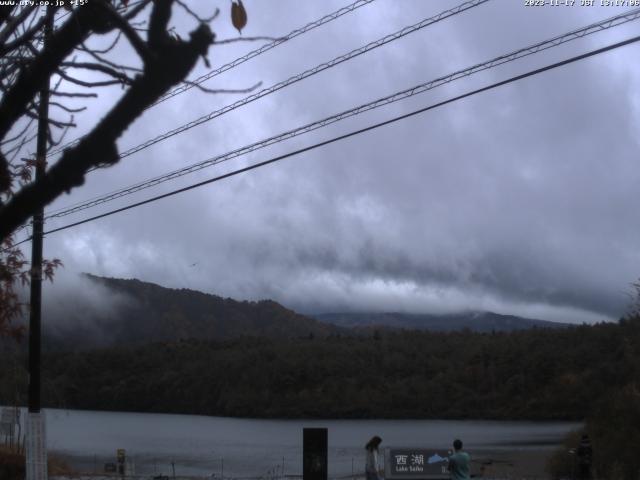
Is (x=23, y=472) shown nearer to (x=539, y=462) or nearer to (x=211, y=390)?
(x=539, y=462)

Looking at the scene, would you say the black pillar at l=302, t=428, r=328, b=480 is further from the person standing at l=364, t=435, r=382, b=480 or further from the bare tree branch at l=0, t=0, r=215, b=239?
the bare tree branch at l=0, t=0, r=215, b=239

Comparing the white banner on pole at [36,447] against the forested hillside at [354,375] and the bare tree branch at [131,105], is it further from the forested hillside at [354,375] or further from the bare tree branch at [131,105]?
the forested hillside at [354,375]

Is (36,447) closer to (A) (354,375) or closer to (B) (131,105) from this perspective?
(B) (131,105)

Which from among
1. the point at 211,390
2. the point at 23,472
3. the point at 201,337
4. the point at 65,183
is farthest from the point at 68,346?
the point at 65,183

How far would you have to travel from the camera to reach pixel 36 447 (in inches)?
652

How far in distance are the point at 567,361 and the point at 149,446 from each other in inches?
1655

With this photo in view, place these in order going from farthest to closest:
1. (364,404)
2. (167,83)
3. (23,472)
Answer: (364,404), (23,472), (167,83)

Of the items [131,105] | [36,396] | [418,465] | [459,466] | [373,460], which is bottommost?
[418,465]

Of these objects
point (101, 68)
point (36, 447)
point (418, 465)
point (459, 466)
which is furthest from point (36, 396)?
point (101, 68)

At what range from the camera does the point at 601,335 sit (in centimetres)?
8219

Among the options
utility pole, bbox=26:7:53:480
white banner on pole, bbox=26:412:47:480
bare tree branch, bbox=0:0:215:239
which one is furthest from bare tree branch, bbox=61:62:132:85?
white banner on pole, bbox=26:412:47:480

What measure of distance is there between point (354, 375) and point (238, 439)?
34.8 m

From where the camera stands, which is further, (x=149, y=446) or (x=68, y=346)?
(x=68, y=346)

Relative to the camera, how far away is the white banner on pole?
16469mm
